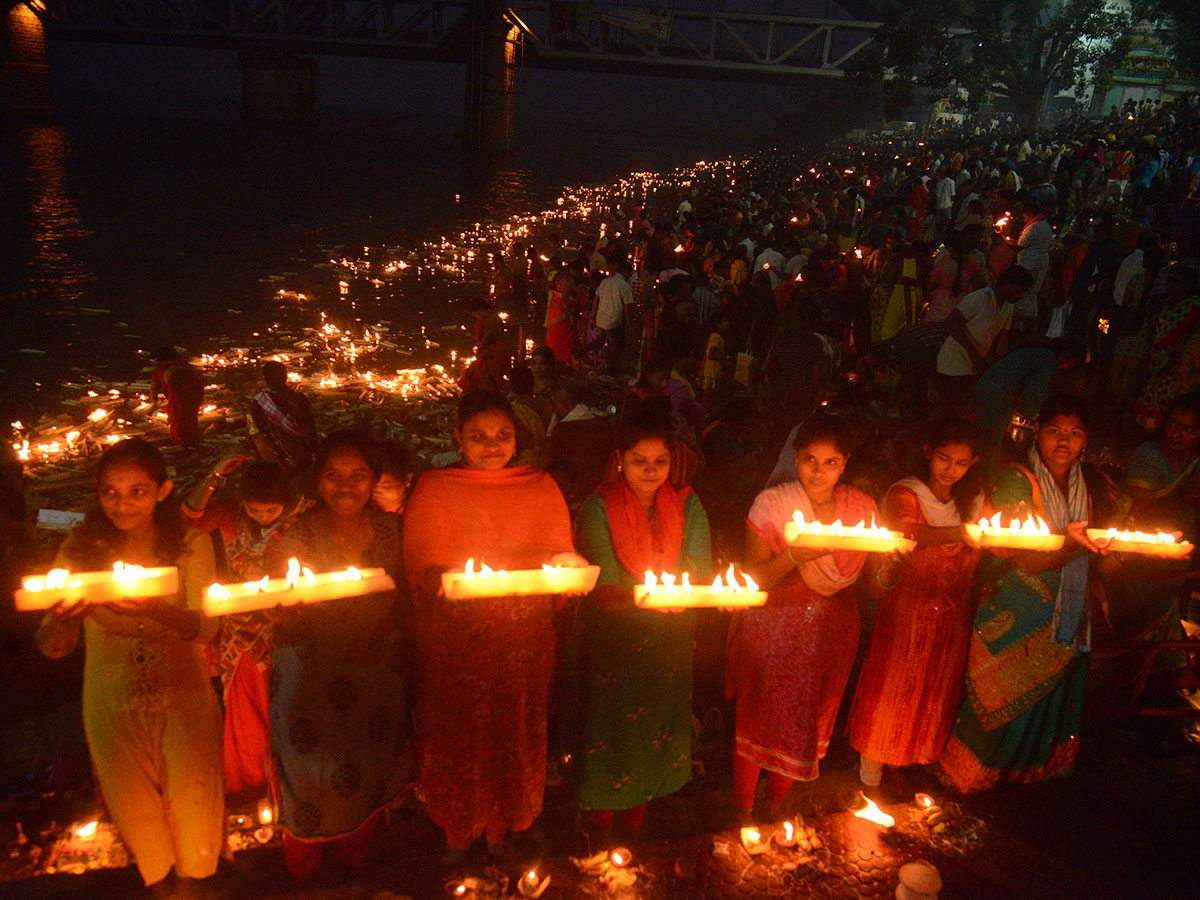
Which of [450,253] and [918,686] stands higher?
[450,253]

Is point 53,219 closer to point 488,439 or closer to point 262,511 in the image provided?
point 262,511

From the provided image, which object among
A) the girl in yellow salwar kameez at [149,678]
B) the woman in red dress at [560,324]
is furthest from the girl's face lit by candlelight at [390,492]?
the woman in red dress at [560,324]

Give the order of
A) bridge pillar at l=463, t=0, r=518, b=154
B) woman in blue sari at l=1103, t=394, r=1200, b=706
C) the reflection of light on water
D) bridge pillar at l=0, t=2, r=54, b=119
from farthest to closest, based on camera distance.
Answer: bridge pillar at l=463, t=0, r=518, b=154
bridge pillar at l=0, t=2, r=54, b=119
the reflection of light on water
woman in blue sari at l=1103, t=394, r=1200, b=706

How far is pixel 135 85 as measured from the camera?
174 meters

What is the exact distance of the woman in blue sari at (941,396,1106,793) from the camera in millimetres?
3330

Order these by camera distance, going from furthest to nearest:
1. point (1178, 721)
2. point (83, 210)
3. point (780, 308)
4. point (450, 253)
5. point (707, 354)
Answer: point (83, 210)
point (450, 253)
point (780, 308)
point (707, 354)
point (1178, 721)

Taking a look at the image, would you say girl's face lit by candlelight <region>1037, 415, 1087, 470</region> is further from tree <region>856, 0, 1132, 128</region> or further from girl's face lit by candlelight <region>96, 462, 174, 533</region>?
tree <region>856, 0, 1132, 128</region>

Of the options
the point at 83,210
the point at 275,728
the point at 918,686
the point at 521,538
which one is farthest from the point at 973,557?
the point at 83,210

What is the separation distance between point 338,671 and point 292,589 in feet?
2.16

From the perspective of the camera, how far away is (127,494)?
272 centimetres

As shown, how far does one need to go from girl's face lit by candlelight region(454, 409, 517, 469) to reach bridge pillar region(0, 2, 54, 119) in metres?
67.4

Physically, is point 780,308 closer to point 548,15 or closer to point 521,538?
point 521,538

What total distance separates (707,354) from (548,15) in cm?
5508


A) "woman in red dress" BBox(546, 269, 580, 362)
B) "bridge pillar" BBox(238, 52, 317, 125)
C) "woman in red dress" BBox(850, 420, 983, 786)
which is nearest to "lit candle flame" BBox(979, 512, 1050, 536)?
"woman in red dress" BBox(850, 420, 983, 786)
